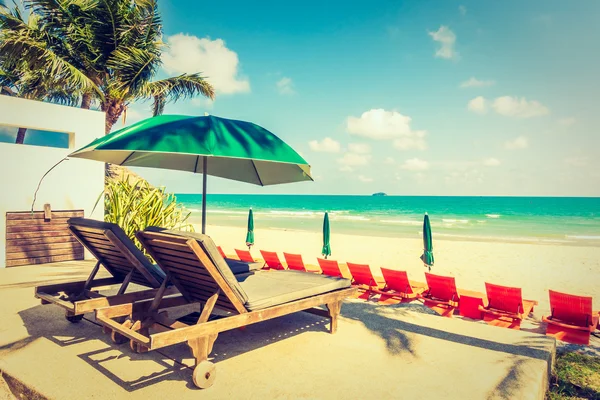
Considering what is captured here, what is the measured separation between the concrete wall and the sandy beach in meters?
8.73

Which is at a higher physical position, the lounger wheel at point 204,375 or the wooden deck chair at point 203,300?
the wooden deck chair at point 203,300

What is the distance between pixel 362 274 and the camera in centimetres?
732

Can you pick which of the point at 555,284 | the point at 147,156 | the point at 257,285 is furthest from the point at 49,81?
the point at 555,284

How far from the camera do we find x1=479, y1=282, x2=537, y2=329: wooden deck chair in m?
5.95

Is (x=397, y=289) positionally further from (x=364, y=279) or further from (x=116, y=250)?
(x=116, y=250)

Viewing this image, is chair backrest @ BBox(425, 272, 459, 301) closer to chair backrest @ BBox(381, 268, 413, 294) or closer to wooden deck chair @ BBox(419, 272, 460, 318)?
wooden deck chair @ BBox(419, 272, 460, 318)

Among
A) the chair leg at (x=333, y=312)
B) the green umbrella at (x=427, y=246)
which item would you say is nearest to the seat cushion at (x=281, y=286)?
the chair leg at (x=333, y=312)

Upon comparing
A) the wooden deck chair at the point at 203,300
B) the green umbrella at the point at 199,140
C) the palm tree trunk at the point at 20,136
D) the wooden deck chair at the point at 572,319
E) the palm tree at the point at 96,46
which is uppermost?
the palm tree at the point at 96,46

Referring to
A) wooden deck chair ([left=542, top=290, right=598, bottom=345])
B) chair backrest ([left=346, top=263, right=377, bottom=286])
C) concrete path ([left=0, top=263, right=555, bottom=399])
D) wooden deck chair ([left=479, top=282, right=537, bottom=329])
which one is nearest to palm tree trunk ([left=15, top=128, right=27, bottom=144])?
concrete path ([left=0, top=263, right=555, bottom=399])

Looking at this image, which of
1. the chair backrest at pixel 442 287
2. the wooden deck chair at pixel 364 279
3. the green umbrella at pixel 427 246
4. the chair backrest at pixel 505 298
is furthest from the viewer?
the green umbrella at pixel 427 246

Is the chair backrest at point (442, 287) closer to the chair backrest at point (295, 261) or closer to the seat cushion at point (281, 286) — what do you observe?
the chair backrest at point (295, 261)

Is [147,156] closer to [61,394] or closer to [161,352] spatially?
[161,352]

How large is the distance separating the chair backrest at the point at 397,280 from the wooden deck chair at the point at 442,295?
1.24 ft

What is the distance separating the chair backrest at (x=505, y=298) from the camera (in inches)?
233
